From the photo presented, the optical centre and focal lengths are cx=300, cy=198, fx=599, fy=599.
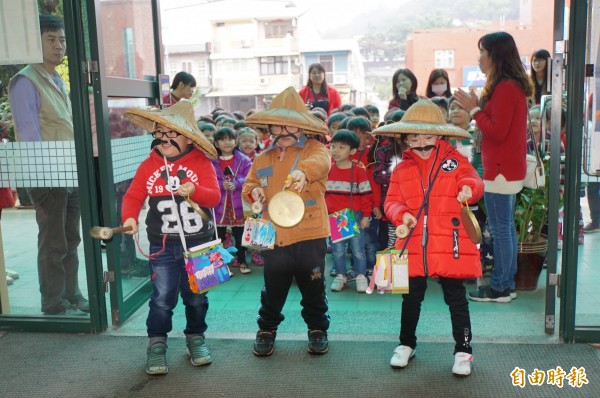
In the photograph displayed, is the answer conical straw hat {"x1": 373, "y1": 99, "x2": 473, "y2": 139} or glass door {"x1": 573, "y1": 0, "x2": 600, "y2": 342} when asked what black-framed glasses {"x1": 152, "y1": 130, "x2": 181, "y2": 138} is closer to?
conical straw hat {"x1": 373, "y1": 99, "x2": 473, "y2": 139}

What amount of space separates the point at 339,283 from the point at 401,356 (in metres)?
1.53

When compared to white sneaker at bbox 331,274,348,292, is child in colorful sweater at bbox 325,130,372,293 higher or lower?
higher

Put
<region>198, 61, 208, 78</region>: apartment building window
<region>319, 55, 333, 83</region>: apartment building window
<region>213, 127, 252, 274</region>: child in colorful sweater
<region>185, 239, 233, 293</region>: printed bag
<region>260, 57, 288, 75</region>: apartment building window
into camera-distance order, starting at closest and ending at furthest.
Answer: <region>185, 239, 233, 293</region>: printed bag → <region>213, 127, 252, 274</region>: child in colorful sweater → <region>260, 57, 288, 75</region>: apartment building window → <region>198, 61, 208, 78</region>: apartment building window → <region>319, 55, 333, 83</region>: apartment building window

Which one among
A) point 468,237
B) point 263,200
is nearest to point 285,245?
point 263,200

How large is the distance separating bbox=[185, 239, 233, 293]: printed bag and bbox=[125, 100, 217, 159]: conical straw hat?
55 centimetres

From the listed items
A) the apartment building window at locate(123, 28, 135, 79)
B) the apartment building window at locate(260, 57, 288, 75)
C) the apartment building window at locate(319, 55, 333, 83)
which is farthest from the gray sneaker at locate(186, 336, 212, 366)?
the apartment building window at locate(319, 55, 333, 83)

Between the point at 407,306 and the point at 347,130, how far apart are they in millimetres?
1780

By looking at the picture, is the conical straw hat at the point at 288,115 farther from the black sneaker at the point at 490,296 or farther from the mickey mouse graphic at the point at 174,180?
the black sneaker at the point at 490,296

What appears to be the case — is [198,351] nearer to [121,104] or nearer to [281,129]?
[281,129]

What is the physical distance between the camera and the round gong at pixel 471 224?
2.99 metres

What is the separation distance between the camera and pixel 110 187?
13.1ft

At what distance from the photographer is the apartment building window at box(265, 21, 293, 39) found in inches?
1139

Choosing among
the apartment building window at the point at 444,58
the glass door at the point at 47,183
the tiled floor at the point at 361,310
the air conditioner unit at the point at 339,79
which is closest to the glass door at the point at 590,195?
the tiled floor at the point at 361,310

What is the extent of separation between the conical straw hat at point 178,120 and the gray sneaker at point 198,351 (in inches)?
42.9
